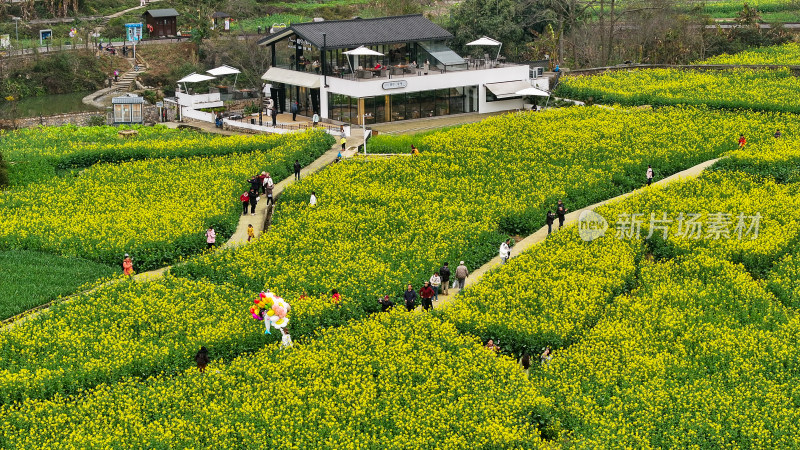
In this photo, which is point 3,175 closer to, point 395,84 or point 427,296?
point 395,84

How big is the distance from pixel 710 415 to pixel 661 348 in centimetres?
465

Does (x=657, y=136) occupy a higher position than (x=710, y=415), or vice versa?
(x=657, y=136)

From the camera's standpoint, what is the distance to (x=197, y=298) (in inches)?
1452

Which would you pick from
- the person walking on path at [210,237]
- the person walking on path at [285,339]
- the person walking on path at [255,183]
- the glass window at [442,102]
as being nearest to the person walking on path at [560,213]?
the person walking on path at [255,183]

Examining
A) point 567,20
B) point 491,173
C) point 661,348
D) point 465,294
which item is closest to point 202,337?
point 465,294

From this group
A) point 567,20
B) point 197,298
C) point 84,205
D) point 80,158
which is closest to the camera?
point 197,298

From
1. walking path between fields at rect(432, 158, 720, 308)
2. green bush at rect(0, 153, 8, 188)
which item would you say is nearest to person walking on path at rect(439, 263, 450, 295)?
walking path between fields at rect(432, 158, 720, 308)

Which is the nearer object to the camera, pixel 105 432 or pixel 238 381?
pixel 105 432

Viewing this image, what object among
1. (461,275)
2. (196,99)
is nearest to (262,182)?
(461,275)

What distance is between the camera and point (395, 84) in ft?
219

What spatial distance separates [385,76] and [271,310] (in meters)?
37.7

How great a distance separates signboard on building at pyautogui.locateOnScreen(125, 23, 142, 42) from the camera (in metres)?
101

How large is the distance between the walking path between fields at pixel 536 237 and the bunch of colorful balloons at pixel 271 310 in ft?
21.4

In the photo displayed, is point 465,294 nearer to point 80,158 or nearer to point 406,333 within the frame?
point 406,333
